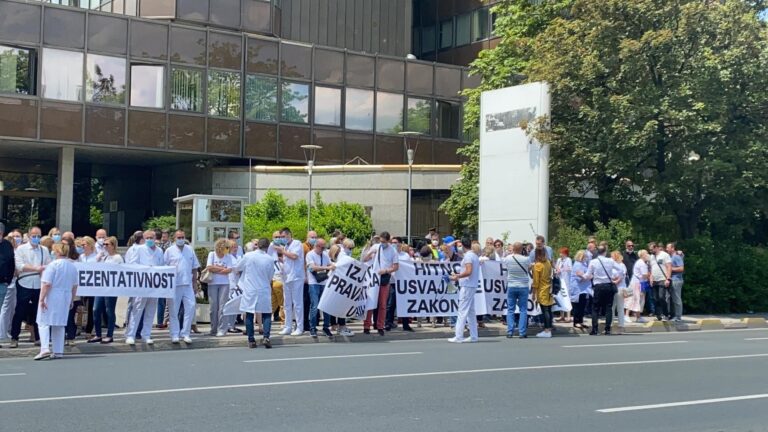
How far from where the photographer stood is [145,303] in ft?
52.2

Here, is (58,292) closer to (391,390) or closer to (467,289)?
(391,390)

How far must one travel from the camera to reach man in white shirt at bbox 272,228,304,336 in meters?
17.0

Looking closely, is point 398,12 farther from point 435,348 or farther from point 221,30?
point 435,348

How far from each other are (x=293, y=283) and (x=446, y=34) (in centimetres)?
3310

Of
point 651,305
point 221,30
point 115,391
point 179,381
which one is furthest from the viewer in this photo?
point 221,30

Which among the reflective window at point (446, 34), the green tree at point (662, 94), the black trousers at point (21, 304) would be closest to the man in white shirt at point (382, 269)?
the black trousers at point (21, 304)

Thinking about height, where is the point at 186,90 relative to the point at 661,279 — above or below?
above

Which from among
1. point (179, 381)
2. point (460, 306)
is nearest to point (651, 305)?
point (460, 306)

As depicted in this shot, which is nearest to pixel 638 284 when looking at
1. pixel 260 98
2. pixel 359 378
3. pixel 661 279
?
pixel 661 279

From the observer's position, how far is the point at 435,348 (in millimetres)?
16078

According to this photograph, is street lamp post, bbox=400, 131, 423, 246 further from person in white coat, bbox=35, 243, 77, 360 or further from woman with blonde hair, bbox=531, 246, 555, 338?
person in white coat, bbox=35, 243, 77, 360

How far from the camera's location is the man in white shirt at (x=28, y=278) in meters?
15.0

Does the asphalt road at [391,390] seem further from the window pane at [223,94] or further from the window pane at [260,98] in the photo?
the window pane at [260,98]

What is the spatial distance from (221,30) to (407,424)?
1106 inches
